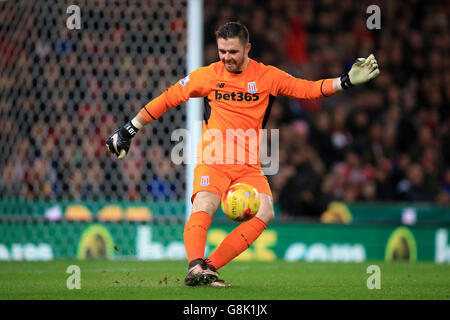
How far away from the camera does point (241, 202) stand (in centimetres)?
599

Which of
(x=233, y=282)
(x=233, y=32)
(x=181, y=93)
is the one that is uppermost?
(x=233, y=32)

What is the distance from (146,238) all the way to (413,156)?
603 cm

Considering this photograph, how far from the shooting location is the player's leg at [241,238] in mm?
6242

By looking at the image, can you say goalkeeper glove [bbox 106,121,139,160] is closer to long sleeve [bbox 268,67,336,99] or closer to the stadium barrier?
long sleeve [bbox 268,67,336,99]

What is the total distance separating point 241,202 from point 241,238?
470mm

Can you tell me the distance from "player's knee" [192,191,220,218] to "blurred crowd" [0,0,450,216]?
17.7 feet

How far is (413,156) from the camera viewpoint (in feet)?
47.7

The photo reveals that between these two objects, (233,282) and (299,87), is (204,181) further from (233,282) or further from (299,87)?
(299,87)

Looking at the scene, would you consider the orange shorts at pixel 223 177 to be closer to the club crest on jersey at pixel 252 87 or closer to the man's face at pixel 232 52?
the club crest on jersey at pixel 252 87

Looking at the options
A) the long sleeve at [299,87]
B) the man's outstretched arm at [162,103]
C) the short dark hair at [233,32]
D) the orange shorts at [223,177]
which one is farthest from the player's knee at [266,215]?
the short dark hair at [233,32]

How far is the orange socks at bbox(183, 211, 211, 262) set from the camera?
6.03m

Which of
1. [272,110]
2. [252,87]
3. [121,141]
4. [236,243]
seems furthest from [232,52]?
[272,110]

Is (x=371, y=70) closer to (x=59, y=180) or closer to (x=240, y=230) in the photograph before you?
(x=240, y=230)
